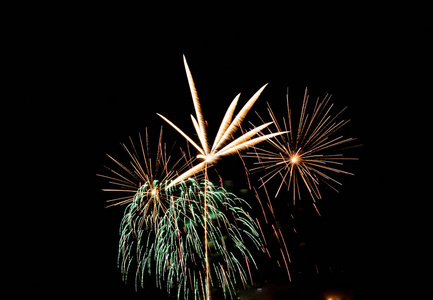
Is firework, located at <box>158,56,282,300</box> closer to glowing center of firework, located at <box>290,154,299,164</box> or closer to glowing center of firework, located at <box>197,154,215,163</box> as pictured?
glowing center of firework, located at <box>197,154,215,163</box>

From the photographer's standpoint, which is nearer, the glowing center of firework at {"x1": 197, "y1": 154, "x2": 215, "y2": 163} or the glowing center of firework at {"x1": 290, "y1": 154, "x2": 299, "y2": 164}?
the glowing center of firework at {"x1": 197, "y1": 154, "x2": 215, "y2": 163}

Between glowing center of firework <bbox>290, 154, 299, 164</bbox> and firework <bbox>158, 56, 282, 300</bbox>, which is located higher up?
firework <bbox>158, 56, 282, 300</bbox>

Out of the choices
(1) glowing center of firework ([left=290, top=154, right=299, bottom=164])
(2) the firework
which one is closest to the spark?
(2) the firework

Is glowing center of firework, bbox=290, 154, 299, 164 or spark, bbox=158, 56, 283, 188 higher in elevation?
spark, bbox=158, 56, 283, 188

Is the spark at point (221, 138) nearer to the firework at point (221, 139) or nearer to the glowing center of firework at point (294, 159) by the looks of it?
the firework at point (221, 139)

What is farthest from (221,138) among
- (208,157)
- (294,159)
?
(294,159)

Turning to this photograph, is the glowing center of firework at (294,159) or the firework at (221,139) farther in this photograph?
the glowing center of firework at (294,159)

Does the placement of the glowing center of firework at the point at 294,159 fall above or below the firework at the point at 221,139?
below

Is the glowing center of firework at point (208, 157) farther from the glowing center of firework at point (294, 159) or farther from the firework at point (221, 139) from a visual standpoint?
the glowing center of firework at point (294, 159)

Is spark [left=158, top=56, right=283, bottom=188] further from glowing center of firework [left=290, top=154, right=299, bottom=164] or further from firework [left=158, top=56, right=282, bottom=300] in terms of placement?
glowing center of firework [left=290, top=154, right=299, bottom=164]

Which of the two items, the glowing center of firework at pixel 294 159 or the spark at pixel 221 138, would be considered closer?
the spark at pixel 221 138

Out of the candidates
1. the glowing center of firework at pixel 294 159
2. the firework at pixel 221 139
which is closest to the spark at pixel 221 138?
the firework at pixel 221 139

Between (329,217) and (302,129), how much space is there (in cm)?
708

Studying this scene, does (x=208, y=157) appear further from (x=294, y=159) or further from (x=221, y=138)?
(x=294, y=159)
